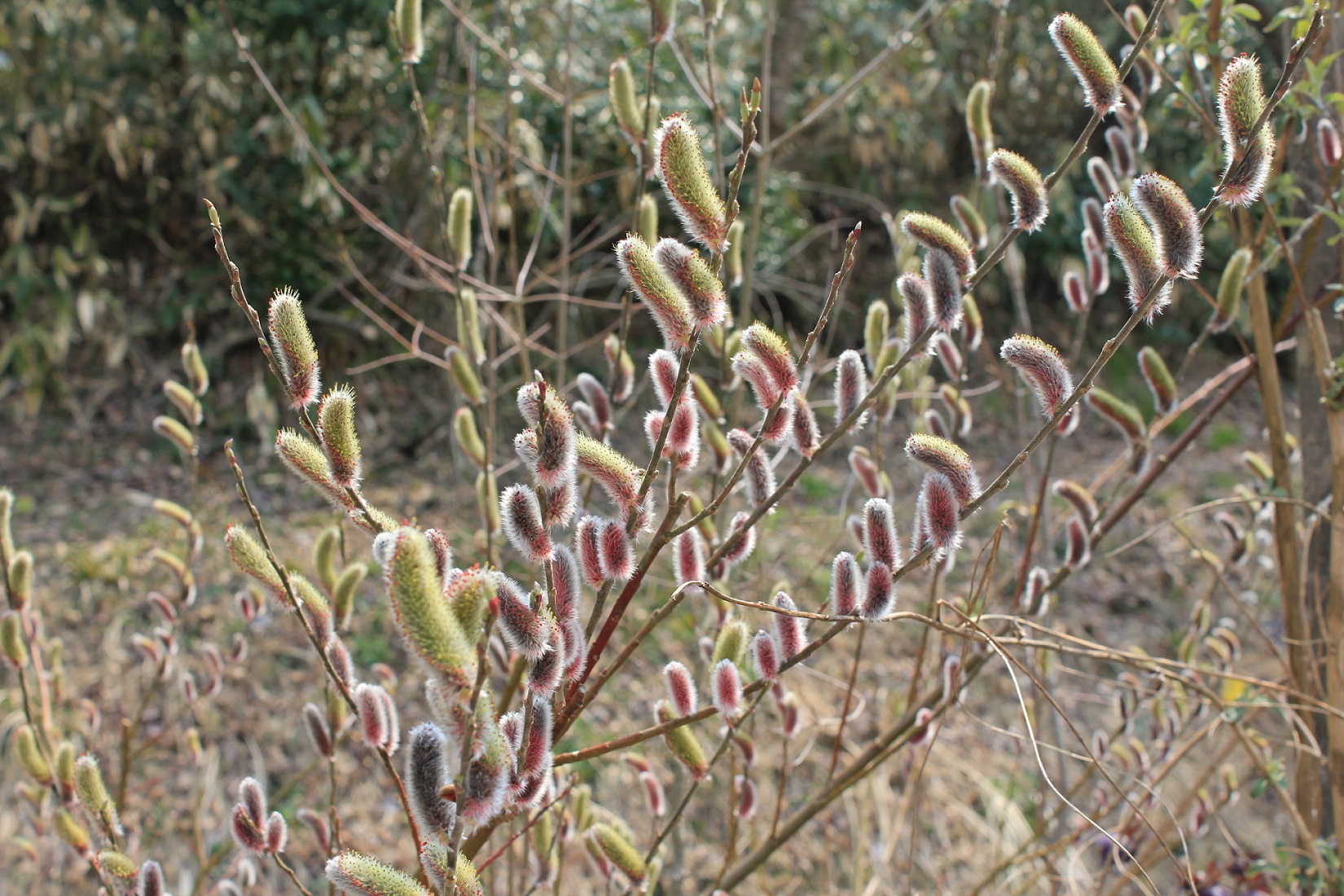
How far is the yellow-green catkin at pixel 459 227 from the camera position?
1184 millimetres

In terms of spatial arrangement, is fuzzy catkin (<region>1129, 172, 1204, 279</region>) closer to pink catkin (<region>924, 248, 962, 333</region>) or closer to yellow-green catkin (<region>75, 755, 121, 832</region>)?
pink catkin (<region>924, 248, 962, 333</region>)

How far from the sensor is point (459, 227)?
1.19 meters

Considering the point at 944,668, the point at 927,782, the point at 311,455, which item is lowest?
the point at 311,455

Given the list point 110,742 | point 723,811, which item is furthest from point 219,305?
point 723,811

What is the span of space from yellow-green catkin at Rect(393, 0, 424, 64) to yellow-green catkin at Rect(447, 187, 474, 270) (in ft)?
0.68

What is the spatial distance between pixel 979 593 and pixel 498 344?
124 inches

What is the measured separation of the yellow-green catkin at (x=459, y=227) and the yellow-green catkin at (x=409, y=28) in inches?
8.2

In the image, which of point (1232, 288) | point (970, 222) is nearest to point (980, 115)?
point (970, 222)

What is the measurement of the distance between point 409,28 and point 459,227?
280 millimetres

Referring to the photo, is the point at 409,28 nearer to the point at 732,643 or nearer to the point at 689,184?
the point at 689,184

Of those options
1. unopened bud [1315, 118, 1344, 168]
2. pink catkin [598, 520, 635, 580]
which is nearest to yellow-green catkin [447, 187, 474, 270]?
pink catkin [598, 520, 635, 580]

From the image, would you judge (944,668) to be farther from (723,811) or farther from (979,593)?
(723,811)

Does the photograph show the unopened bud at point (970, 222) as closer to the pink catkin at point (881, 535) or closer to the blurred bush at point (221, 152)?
the pink catkin at point (881, 535)

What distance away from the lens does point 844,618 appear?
2.58ft
